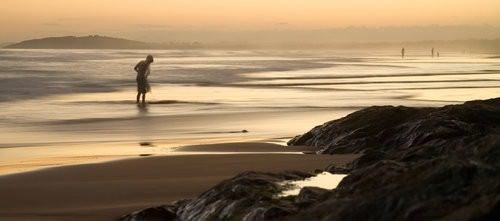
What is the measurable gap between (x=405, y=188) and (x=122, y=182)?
521 centimetres

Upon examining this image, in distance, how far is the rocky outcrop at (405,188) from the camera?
11.7 feet

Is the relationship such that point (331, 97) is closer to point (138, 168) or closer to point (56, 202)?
point (138, 168)

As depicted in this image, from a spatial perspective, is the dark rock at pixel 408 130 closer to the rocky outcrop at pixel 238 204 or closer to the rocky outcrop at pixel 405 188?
the rocky outcrop at pixel 405 188

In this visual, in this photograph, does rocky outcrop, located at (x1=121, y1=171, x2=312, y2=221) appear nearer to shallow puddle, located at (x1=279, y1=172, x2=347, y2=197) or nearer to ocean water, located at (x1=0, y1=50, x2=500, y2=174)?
shallow puddle, located at (x1=279, y1=172, x2=347, y2=197)

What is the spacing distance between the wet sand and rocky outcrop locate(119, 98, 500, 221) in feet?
3.59

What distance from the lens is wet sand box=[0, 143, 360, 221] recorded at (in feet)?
23.1

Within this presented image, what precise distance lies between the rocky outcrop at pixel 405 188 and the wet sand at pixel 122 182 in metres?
1.09

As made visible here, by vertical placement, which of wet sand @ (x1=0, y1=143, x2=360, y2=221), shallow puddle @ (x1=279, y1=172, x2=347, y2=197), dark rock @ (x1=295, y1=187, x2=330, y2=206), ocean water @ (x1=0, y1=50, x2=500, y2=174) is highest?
dark rock @ (x1=295, y1=187, x2=330, y2=206)

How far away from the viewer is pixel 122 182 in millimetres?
8523

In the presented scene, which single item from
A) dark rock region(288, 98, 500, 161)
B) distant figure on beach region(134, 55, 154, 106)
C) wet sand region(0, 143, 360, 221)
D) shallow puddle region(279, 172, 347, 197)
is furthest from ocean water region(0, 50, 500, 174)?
shallow puddle region(279, 172, 347, 197)

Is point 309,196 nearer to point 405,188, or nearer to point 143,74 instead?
point 405,188

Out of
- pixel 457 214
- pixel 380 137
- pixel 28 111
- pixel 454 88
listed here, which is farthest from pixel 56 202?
pixel 454 88

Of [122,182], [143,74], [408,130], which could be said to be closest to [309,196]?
[122,182]

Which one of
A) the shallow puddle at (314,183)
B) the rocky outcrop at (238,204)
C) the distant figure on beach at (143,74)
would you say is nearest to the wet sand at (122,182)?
the rocky outcrop at (238,204)
